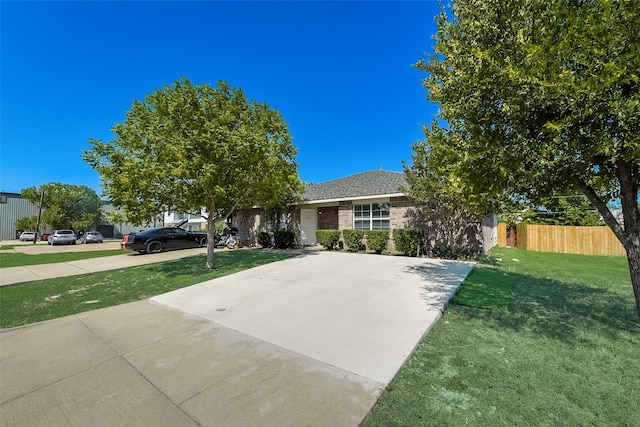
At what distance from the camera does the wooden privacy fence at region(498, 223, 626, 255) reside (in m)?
13.5

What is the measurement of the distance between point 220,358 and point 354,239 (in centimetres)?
999

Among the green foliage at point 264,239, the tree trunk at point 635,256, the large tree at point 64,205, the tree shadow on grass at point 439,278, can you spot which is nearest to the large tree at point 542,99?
the tree trunk at point 635,256

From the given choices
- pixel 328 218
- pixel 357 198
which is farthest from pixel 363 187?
pixel 328 218

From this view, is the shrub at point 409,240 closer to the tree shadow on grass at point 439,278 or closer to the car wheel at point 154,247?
the tree shadow on grass at point 439,278

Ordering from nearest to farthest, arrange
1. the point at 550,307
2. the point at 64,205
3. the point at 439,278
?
the point at 550,307 → the point at 439,278 → the point at 64,205

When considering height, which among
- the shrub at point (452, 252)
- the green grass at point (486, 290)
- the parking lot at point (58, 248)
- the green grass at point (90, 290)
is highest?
the shrub at point (452, 252)

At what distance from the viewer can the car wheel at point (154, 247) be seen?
596 inches

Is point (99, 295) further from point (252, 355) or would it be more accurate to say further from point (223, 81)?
point (223, 81)

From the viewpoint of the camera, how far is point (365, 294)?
5777 millimetres

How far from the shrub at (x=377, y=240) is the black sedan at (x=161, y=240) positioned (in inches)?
455

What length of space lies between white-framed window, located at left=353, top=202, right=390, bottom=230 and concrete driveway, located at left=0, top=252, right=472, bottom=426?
23.1 ft

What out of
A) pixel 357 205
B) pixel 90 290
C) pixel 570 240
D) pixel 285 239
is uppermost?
pixel 357 205

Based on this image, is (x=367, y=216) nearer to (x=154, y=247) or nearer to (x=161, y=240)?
(x=161, y=240)

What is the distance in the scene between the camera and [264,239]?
16938mm
